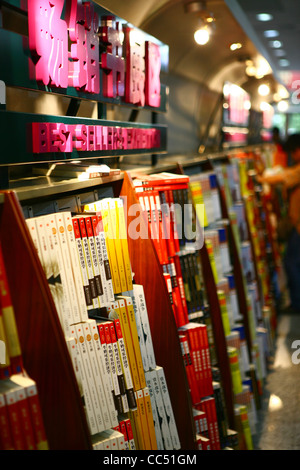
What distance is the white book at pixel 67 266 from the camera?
2.00 metres

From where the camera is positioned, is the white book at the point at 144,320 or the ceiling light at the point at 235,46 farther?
the ceiling light at the point at 235,46

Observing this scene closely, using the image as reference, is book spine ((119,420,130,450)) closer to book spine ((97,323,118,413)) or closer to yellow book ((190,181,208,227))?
book spine ((97,323,118,413))

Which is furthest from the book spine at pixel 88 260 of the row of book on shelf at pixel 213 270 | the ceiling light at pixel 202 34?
the ceiling light at pixel 202 34

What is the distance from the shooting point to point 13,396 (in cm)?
156

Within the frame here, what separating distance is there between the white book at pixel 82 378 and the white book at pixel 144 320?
22.0 inches

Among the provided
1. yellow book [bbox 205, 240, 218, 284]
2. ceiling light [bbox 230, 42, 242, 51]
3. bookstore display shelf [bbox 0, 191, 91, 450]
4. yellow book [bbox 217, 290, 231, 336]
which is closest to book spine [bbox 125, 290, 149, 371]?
bookstore display shelf [bbox 0, 191, 91, 450]

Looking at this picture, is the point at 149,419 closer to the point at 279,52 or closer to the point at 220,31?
the point at 220,31

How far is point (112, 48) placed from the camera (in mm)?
2879

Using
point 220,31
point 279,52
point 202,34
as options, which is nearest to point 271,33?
point 279,52

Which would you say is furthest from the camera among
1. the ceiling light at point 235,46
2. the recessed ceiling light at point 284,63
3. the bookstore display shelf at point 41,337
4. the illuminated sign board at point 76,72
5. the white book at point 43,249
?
the recessed ceiling light at point 284,63

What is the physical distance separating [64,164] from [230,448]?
2138 millimetres

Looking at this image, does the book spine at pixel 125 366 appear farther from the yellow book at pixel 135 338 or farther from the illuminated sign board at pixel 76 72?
the illuminated sign board at pixel 76 72

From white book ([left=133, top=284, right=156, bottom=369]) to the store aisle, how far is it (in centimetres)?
207
